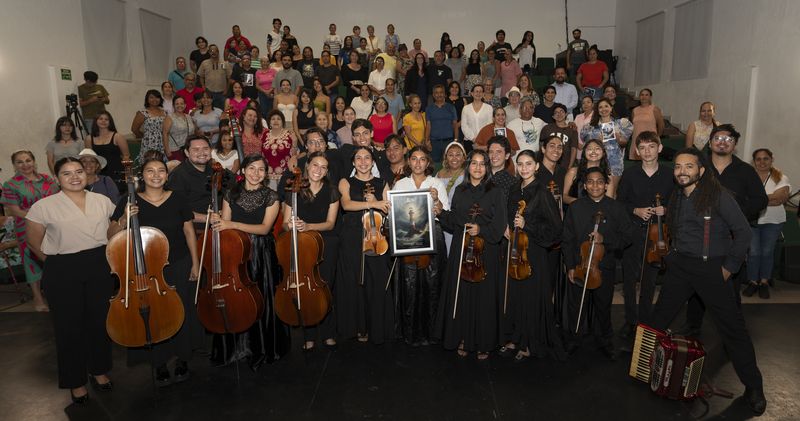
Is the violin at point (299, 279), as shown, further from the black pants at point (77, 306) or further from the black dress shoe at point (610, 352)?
the black dress shoe at point (610, 352)

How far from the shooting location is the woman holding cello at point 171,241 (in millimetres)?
3705

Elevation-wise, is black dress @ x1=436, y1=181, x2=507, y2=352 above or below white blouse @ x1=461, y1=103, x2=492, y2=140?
below

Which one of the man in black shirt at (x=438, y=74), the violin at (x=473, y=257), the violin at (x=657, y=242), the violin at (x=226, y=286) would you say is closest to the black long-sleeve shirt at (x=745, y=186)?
the violin at (x=657, y=242)

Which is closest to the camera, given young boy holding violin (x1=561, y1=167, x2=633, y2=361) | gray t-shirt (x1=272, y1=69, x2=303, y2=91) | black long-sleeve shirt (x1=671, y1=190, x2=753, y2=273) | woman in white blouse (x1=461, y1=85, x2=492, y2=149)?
black long-sleeve shirt (x1=671, y1=190, x2=753, y2=273)

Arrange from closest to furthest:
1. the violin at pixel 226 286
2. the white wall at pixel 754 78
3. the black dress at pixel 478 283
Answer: the violin at pixel 226 286, the black dress at pixel 478 283, the white wall at pixel 754 78

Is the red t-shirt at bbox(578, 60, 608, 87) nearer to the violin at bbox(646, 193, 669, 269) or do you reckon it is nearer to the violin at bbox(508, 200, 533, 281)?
the violin at bbox(646, 193, 669, 269)

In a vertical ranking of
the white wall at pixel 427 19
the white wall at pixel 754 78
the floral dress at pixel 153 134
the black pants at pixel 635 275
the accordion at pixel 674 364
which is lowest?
the accordion at pixel 674 364

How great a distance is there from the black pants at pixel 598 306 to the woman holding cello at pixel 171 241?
2918 mm

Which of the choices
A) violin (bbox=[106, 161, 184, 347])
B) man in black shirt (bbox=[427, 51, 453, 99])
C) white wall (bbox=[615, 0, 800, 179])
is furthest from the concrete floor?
man in black shirt (bbox=[427, 51, 453, 99])

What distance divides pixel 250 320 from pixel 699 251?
3.03 meters

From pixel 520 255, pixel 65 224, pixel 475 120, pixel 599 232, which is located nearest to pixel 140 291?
pixel 65 224

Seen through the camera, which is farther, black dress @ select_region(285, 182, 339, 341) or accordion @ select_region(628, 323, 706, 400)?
black dress @ select_region(285, 182, 339, 341)

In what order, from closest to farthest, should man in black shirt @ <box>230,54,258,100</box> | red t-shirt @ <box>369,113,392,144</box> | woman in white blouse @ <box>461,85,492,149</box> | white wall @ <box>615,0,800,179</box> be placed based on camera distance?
red t-shirt @ <box>369,113,392,144</box>, woman in white blouse @ <box>461,85,492,149</box>, white wall @ <box>615,0,800,179</box>, man in black shirt @ <box>230,54,258,100</box>

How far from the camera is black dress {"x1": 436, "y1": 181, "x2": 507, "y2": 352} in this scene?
3.98 metres
